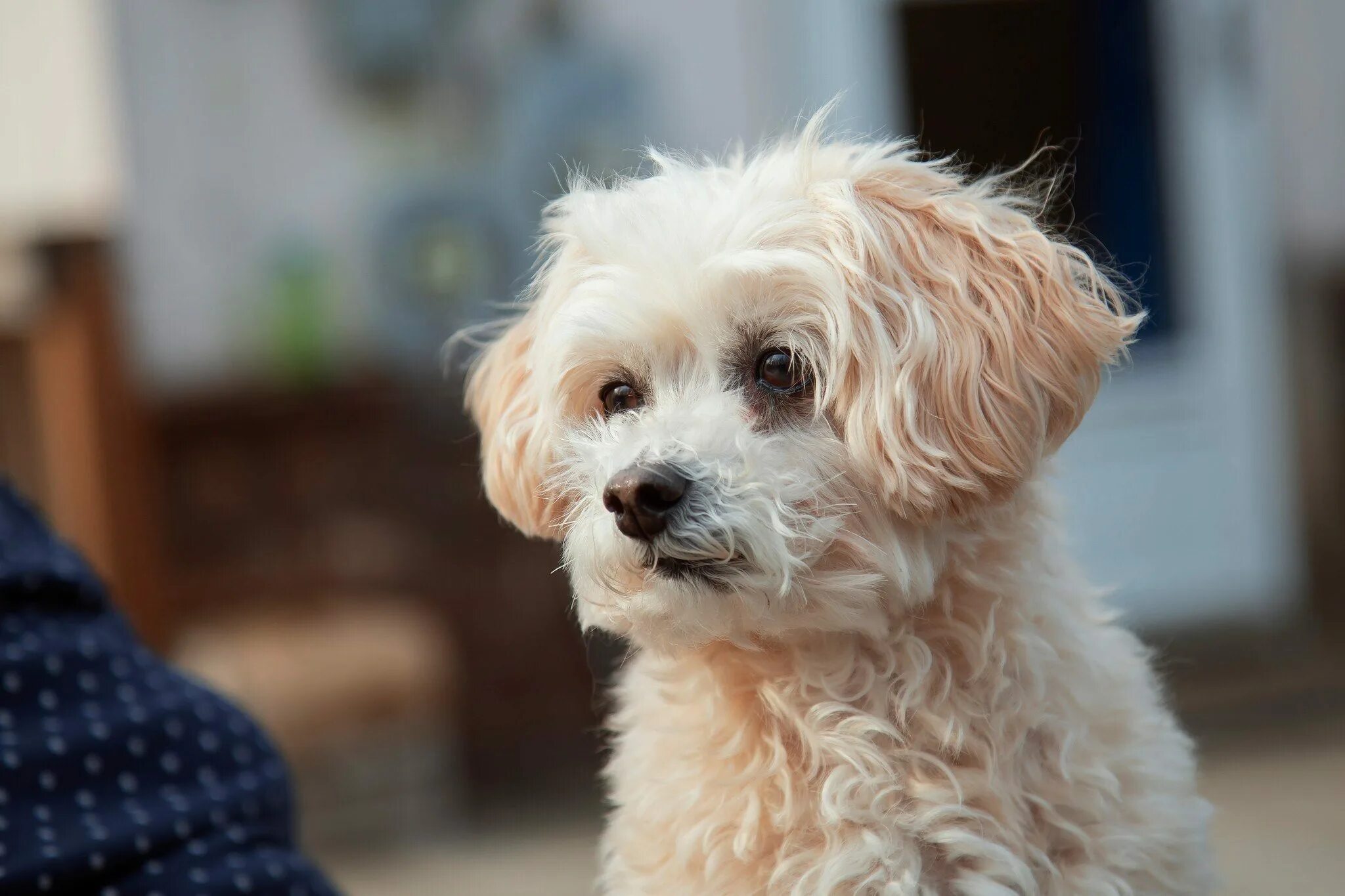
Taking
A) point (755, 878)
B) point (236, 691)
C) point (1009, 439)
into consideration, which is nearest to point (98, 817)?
point (755, 878)

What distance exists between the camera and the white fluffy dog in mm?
1329

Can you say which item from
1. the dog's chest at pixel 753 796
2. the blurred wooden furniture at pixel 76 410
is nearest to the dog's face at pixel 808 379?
the dog's chest at pixel 753 796

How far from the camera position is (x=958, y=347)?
1.35 metres

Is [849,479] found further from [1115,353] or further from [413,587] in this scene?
[413,587]

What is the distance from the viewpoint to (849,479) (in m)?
1.39

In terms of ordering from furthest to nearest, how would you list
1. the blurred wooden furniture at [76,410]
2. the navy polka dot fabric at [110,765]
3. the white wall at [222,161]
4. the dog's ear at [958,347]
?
the white wall at [222,161] < the blurred wooden furniture at [76,410] < the navy polka dot fabric at [110,765] < the dog's ear at [958,347]

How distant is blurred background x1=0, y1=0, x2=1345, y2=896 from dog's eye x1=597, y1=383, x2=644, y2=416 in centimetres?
297

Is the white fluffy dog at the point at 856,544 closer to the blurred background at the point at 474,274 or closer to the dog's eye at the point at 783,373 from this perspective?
the dog's eye at the point at 783,373

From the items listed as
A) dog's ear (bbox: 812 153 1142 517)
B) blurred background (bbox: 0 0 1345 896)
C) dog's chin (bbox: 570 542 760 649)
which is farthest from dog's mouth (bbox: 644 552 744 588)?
blurred background (bbox: 0 0 1345 896)

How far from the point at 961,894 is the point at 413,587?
11.6ft

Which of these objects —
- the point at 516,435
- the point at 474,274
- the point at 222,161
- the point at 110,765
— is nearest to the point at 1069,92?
the point at 474,274

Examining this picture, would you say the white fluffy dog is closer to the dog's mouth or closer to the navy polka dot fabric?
the dog's mouth

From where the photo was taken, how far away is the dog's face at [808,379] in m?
1.33

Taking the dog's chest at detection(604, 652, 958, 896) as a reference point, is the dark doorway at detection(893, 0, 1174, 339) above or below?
above
